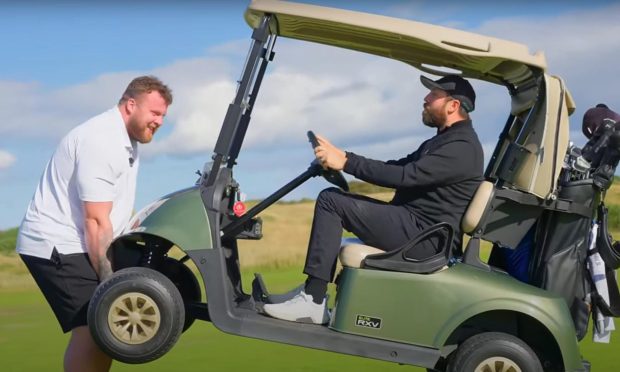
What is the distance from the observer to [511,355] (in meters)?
4.75

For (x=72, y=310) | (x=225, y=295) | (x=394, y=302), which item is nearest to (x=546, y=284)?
(x=394, y=302)

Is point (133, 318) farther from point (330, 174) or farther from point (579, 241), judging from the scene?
point (579, 241)

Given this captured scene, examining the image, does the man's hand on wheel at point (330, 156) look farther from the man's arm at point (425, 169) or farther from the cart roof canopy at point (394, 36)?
the cart roof canopy at point (394, 36)

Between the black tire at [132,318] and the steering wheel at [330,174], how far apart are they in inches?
42.1

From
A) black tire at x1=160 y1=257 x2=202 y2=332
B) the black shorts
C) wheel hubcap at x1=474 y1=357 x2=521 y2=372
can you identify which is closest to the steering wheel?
black tire at x1=160 y1=257 x2=202 y2=332

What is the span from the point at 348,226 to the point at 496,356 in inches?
41.3

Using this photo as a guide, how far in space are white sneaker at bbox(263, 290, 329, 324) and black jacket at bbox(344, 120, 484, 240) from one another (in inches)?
28.2

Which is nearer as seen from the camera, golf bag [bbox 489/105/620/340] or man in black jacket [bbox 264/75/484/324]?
man in black jacket [bbox 264/75/484/324]

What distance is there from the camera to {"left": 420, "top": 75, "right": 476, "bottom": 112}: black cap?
16.5 feet

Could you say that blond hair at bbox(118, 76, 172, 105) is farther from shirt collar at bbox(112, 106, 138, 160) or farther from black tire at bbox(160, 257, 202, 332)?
black tire at bbox(160, 257, 202, 332)

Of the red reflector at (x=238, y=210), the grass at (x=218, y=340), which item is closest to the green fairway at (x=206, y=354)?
the grass at (x=218, y=340)

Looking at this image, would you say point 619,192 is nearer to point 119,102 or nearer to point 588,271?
point 588,271

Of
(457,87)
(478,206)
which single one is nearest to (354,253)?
(478,206)

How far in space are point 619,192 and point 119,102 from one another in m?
4.26
